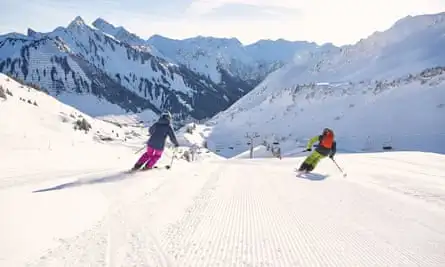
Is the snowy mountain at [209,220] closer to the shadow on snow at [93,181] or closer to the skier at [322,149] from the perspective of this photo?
the shadow on snow at [93,181]

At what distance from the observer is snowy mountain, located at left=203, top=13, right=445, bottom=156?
73188 mm

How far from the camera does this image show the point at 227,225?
284 inches

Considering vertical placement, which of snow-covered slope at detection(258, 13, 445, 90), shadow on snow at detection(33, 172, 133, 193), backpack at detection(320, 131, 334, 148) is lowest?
shadow on snow at detection(33, 172, 133, 193)

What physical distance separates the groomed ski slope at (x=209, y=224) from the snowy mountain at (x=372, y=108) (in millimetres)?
58673

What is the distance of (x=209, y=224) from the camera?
23.7ft

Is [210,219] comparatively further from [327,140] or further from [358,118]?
[358,118]

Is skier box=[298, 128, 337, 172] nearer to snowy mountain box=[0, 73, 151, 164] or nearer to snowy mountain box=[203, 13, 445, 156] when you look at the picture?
snowy mountain box=[0, 73, 151, 164]

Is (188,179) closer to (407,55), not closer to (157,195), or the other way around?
(157,195)

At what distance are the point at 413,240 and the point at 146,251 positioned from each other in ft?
12.9

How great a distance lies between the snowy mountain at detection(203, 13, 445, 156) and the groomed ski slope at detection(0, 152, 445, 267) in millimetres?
58673

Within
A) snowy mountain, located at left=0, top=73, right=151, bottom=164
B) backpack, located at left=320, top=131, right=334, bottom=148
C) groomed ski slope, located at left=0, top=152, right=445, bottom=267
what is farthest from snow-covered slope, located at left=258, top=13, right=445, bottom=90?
groomed ski slope, located at left=0, top=152, right=445, bottom=267

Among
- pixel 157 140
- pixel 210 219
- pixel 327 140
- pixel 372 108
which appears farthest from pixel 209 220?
pixel 372 108

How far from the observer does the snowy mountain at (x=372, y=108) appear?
73.2 meters

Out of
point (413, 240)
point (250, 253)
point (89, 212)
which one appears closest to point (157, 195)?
point (89, 212)
